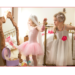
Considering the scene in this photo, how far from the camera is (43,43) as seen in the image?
1.49 metres

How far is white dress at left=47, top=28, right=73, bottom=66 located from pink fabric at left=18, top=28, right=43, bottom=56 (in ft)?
0.59

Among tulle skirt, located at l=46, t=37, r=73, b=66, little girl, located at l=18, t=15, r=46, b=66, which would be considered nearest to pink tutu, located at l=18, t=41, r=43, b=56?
little girl, located at l=18, t=15, r=46, b=66

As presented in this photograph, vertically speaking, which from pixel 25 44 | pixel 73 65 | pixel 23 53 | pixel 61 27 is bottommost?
pixel 73 65

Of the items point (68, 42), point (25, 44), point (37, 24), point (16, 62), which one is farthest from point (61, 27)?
point (16, 62)

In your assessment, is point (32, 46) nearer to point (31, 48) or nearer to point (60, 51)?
point (31, 48)

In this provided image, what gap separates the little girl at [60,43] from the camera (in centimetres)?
143

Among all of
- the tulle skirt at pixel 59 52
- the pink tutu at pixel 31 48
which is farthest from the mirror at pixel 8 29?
the tulle skirt at pixel 59 52

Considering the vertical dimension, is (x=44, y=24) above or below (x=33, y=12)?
below

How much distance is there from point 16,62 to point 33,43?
389 millimetres

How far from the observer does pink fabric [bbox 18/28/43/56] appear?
1.42 metres

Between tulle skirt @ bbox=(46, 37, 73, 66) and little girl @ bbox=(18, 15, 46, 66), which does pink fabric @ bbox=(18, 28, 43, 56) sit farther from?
tulle skirt @ bbox=(46, 37, 73, 66)

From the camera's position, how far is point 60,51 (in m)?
1.44

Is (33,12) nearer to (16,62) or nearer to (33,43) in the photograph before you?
(33,43)

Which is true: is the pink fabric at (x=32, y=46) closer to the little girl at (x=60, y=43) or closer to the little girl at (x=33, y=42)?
the little girl at (x=33, y=42)
